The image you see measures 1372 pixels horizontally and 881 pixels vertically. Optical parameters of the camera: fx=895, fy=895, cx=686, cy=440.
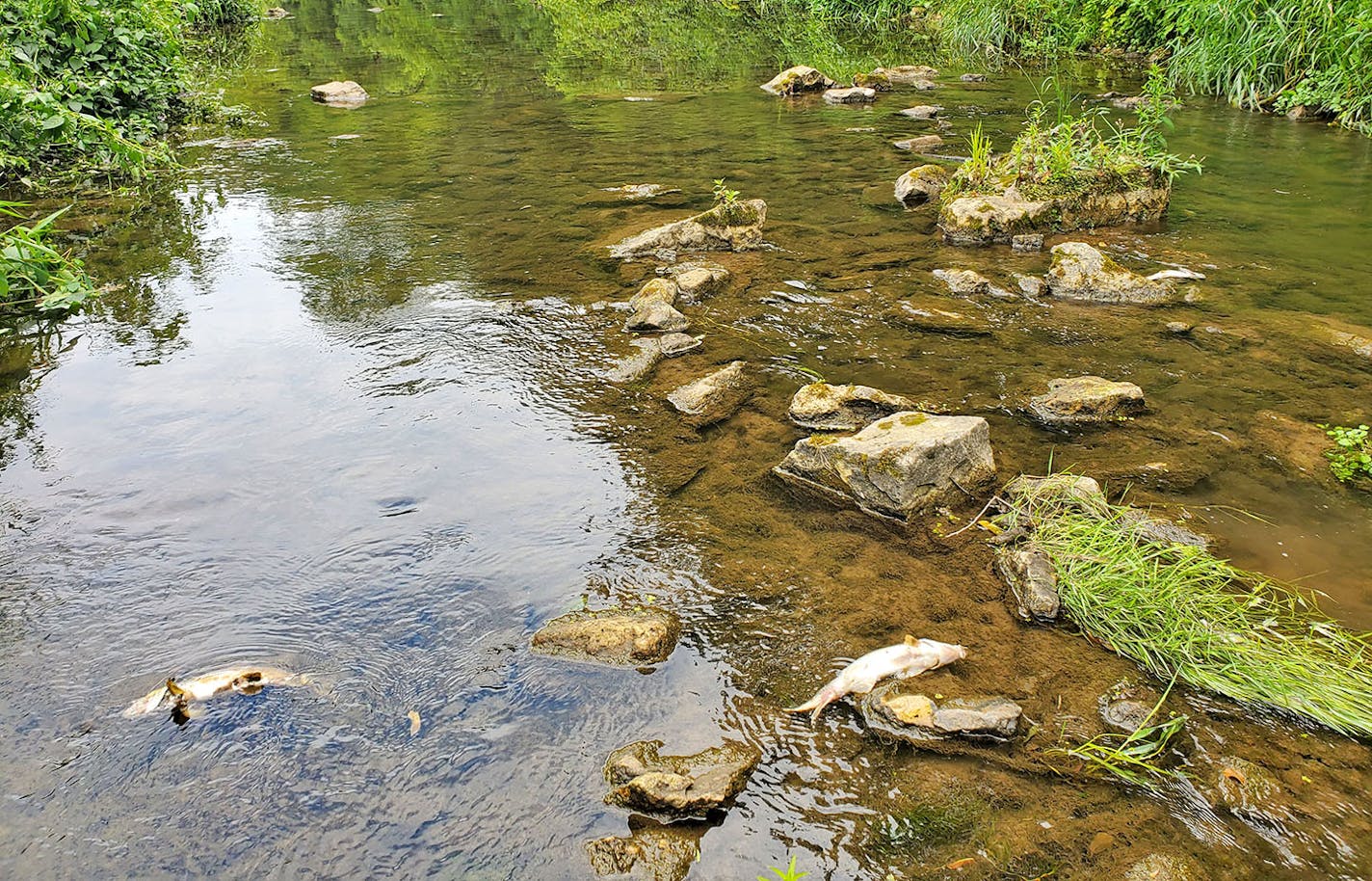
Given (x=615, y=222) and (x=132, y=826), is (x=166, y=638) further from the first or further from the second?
(x=615, y=222)

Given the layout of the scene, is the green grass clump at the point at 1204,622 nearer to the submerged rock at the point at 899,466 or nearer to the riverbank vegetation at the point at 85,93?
the submerged rock at the point at 899,466

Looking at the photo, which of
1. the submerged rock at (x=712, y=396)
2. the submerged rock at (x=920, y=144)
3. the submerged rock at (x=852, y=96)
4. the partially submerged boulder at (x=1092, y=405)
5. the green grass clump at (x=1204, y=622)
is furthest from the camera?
the submerged rock at (x=852, y=96)

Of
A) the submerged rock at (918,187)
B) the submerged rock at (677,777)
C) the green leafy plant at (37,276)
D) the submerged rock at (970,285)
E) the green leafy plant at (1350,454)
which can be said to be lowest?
the submerged rock at (677,777)

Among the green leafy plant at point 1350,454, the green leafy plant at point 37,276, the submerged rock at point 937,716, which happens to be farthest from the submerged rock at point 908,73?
the submerged rock at point 937,716

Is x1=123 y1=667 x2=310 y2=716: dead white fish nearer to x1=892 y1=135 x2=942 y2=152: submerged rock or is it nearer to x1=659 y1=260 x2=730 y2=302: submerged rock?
x1=659 y1=260 x2=730 y2=302: submerged rock

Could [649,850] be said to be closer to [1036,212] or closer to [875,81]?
[1036,212]

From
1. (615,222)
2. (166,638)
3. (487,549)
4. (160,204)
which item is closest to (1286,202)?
(615,222)

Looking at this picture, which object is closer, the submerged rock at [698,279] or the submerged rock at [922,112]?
the submerged rock at [698,279]

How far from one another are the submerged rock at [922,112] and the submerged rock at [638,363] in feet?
28.4

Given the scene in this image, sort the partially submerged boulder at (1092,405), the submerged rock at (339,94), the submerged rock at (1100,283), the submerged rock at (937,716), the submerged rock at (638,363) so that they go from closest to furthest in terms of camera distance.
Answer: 1. the submerged rock at (937,716)
2. the partially submerged boulder at (1092,405)
3. the submerged rock at (638,363)
4. the submerged rock at (1100,283)
5. the submerged rock at (339,94)

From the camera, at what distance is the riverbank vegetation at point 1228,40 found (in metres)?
11.0

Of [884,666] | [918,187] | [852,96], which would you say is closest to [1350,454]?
[884,666]

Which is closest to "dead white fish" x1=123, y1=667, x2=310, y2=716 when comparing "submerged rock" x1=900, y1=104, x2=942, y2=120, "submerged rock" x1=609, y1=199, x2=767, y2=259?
"submerged rock" x1=609, y1=199, x2=767, y2=259

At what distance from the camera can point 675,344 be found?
5.79 m
